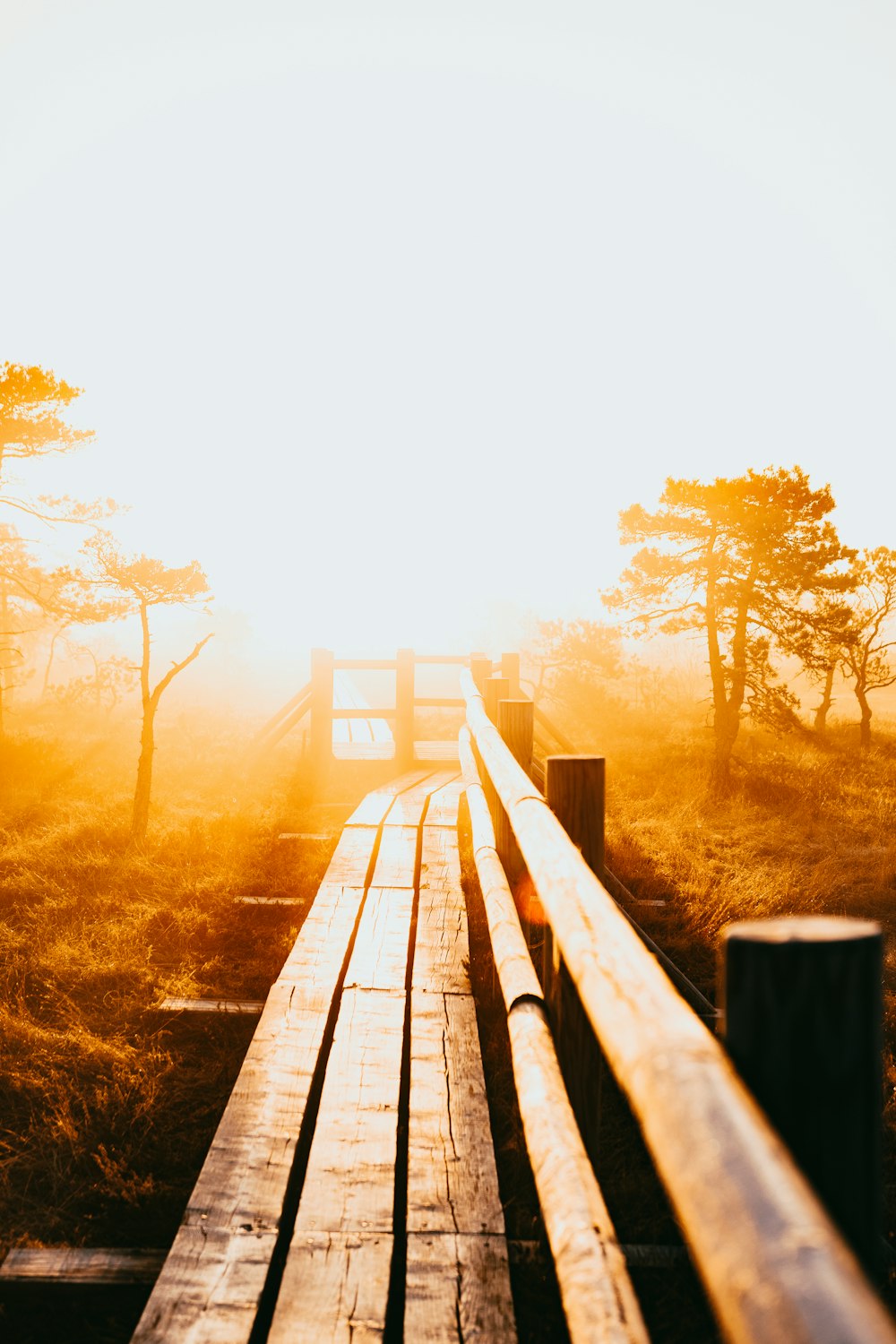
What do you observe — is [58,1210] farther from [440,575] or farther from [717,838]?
[440,575]

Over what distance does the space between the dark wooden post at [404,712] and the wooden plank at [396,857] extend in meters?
3.73

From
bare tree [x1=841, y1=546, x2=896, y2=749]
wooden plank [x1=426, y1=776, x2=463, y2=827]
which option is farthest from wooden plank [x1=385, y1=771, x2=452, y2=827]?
bare tree [x1=841, y1=546, x2=896, y2=749]

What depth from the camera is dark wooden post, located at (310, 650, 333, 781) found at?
11.1 m

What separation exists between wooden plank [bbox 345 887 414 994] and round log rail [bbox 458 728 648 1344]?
5.40ft

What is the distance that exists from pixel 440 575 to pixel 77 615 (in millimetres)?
75974

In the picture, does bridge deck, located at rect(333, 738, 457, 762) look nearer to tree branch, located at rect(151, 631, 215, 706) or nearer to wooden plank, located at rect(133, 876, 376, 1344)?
tree branch, located at rect(151, 631, 215, 706)

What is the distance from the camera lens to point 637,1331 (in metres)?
1.40

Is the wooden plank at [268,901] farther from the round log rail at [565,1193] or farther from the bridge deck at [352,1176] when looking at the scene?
the round log rail at [565,1193]

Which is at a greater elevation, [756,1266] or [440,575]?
[440,575]

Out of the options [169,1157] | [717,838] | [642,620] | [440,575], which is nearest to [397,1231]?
[169,1157]

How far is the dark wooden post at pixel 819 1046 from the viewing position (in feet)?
3.01

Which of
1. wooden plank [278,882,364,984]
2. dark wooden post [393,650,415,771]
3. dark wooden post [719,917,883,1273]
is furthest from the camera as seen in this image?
dark wooden post [393,650,415,771]

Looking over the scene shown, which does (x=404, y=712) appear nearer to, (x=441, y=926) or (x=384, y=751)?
(x=384, y=751)

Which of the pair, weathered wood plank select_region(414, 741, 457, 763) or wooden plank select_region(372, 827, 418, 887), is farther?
weathered wood plank select_region(414, 741, 457, 763)
